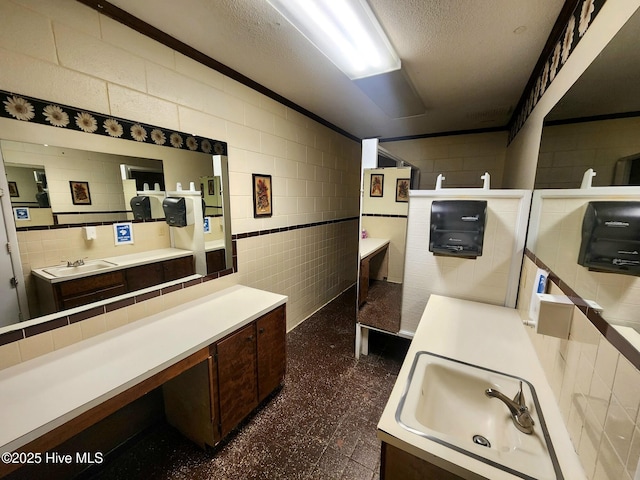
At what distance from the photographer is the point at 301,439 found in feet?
5.11

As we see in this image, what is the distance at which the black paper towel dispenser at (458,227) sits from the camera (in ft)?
5.28

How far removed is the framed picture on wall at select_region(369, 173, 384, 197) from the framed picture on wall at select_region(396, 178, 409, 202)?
156mm

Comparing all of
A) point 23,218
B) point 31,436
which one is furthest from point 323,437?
point 23,218

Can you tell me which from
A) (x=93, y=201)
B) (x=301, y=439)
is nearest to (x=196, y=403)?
(x=301, y=439)

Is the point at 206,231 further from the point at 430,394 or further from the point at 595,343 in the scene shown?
the point at 595,343

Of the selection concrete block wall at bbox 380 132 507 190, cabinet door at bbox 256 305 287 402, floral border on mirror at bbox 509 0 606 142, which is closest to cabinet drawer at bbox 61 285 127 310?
cabinet door at bbox 256 305 287 402

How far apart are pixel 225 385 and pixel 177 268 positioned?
0.79 m

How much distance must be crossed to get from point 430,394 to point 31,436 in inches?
54.6

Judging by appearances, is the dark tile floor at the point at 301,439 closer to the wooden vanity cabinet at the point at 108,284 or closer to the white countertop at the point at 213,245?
the wooden vanity cabinet at the point at 108,284

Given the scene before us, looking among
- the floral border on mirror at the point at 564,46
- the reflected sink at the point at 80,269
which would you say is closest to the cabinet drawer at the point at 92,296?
the reflected sink at the point at 80,269

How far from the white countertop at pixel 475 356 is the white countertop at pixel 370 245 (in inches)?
24.1

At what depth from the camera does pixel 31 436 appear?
0.77 meters

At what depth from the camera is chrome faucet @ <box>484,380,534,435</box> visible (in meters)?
0.83

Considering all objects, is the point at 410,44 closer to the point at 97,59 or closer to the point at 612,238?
the point at 612,238
